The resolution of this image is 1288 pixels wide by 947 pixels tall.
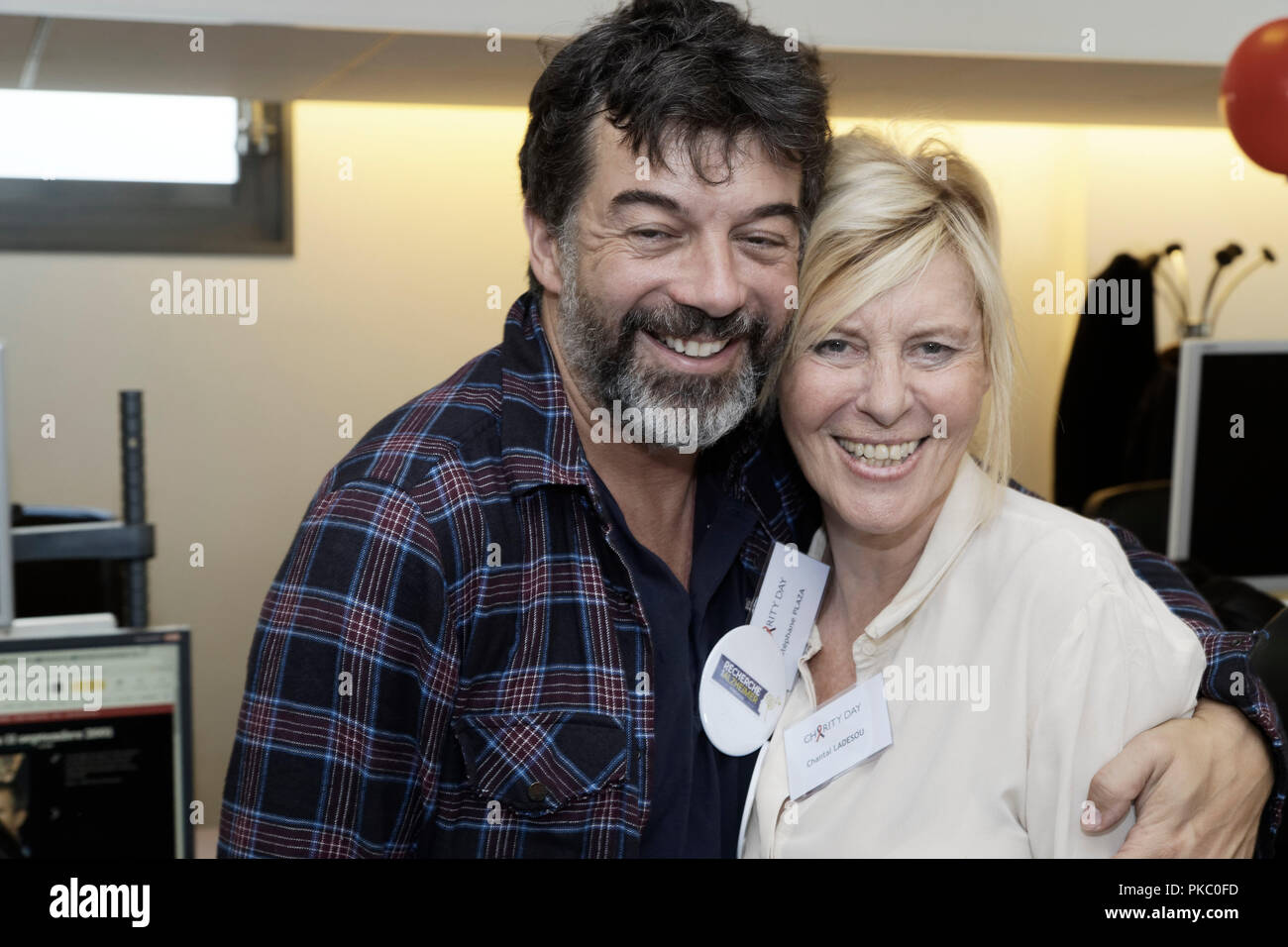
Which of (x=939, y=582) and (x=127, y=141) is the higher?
(x=127, y=141)

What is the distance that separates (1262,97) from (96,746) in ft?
5.17

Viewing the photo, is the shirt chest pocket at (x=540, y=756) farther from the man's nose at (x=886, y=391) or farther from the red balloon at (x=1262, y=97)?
the red balloon at (x=1262, y=97)

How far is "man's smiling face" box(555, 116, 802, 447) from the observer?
4.42ft

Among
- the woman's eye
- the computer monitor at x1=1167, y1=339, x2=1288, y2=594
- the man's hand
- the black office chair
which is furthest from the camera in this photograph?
the black office chair

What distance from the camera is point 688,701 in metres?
1.43

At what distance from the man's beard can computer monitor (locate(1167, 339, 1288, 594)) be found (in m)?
1.59

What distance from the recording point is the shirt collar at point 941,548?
138cm

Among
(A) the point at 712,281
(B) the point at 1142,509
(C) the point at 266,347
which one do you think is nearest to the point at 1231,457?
(B) the point at 1142,509

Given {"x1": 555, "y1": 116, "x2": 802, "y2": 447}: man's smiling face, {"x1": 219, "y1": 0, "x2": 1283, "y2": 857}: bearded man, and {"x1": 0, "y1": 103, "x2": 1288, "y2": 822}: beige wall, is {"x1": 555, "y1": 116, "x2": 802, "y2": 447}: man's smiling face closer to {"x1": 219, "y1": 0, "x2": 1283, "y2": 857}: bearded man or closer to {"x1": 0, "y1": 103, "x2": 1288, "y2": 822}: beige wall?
{"x1": 219, "y1": 0, "x2": 1283, "y2": 857}: bearded man

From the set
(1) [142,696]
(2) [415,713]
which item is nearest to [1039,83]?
(2) [415,713]

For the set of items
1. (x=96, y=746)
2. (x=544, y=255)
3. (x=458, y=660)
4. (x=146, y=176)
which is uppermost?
(x=146, y=176)
